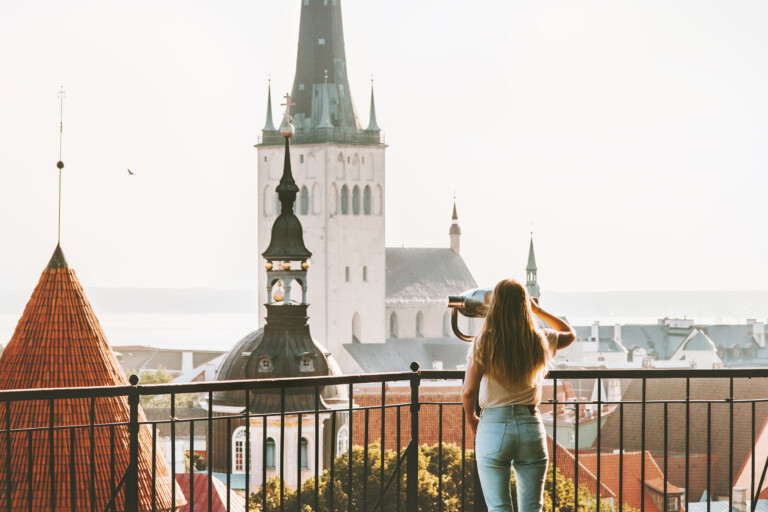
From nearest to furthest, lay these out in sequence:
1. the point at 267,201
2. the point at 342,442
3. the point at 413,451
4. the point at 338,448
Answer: the point at 413,451, the point at 338,448, the point at 342,442, the point at 267,201

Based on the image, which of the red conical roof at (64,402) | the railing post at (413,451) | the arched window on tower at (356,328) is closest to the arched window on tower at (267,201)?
the arched window on tower at (356,328)

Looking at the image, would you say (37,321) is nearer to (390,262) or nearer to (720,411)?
(720,411)

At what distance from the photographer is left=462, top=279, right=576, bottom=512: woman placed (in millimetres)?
4488

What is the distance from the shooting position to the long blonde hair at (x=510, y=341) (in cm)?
448

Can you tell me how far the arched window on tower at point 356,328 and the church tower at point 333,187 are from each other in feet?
0.22

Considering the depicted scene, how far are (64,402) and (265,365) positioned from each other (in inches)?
776

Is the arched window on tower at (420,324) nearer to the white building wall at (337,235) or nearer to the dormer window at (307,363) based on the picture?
the white building wall at (337,235)

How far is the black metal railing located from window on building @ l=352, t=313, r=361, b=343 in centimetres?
2237

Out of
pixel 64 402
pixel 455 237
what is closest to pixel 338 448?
pixel 64 402

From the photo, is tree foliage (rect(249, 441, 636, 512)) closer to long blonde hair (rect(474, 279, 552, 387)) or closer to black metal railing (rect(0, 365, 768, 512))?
black metal railing (rect(0, 365, 768, 512))

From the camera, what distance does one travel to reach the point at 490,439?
4586mm

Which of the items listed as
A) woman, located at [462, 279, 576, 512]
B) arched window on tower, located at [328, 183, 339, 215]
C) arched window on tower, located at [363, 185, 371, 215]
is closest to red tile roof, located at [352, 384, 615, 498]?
woman, located at [462, 279, 576, 512]

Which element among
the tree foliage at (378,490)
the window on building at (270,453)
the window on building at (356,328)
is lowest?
the window on building at (270,453)

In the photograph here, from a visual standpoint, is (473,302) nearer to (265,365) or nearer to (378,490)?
(378,490)
